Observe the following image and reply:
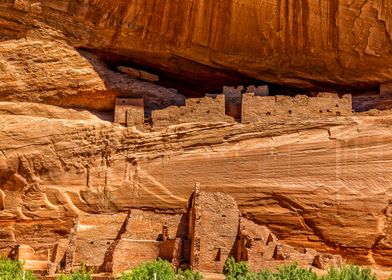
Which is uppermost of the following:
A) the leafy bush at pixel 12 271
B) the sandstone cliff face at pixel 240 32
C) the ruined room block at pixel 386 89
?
the sandstone cliff face at pixel 240 32

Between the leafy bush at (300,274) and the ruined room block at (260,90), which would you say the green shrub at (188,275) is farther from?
the ruined room block at (260,90)

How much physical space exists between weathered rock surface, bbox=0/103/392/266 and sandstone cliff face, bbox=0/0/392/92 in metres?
1.76

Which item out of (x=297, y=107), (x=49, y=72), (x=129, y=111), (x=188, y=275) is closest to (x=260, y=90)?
(x=297, y=107)

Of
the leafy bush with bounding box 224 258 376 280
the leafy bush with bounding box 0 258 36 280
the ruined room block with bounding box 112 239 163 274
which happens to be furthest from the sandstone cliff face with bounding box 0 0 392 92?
the leafy bush with bounding box 224 258 376 280

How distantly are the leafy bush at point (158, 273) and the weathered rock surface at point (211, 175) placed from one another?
271 centimetres

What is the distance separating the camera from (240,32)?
21.1 meters

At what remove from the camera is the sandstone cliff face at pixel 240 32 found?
20.6 m

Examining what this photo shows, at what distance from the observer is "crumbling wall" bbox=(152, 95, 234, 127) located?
2083 cm

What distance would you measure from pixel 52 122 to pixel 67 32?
6.79 ft

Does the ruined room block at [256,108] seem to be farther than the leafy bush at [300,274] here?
Yes

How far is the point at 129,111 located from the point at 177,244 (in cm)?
401

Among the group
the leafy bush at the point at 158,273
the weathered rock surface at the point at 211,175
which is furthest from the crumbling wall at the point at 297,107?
the leafy bush at the point at 158,273

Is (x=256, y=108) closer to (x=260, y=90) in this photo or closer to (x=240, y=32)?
(x=260, y=90)

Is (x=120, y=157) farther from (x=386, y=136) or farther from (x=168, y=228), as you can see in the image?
(x=386, y=136)
